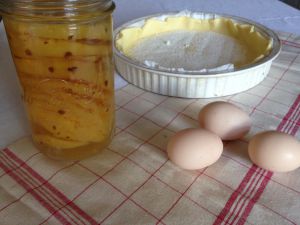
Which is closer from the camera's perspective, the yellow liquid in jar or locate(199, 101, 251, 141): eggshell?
the yellow liquid in jar

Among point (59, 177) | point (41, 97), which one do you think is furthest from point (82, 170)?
point (41, 97)

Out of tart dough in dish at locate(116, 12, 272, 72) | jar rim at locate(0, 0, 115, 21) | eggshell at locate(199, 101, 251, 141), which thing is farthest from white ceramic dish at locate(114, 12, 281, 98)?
jar rim at locate(0, 0, 115, 21)

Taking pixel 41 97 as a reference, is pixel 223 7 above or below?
below

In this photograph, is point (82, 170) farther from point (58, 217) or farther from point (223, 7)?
point (223, 7)

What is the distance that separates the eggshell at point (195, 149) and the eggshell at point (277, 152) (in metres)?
0.07

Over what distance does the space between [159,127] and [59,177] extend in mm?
224

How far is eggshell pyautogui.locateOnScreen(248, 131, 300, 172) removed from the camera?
50 cm

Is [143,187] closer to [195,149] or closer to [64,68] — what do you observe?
[195,149]

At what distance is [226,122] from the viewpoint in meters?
0.57

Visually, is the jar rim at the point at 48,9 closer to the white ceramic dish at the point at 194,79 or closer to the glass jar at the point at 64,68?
the glass jar at the point at 64,68

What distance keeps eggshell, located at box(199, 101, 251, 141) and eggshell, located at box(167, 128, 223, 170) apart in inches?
2.0

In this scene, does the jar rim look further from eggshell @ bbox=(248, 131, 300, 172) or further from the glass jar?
eggshell @ bbox=(248, 131, 300, 172)

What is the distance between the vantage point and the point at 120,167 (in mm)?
540

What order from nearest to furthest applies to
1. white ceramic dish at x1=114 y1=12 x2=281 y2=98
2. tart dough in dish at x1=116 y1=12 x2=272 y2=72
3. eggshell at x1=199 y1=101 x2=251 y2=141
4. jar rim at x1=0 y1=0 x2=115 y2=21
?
jar rim at x1=0 y1=0 x2=115 y2=21 → eggshell at x1=199 y1=101 x2=251 y2=141 → white ceramic dish at x1=114 y1=12 x2=281 y2=98 → tart dough in dish at x1=116 y1=12 x2=272 y2=72
